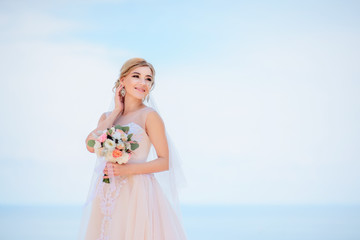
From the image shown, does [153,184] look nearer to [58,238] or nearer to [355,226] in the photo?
[58,238]

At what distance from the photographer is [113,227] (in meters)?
3.40

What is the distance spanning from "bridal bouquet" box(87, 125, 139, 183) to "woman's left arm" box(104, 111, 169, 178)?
7 cm

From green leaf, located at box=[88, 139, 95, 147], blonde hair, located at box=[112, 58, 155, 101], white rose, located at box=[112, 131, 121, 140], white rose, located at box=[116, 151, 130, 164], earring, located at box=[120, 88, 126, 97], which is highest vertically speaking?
blonde hair, located at box=[112, 58, 155, 101]

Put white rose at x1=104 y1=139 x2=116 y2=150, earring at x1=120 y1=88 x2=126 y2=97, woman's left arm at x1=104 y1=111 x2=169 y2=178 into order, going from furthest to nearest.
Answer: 1. earring at x1=120 y1=88 x2=126 y2=97
2. woman's left arm at x1=104 y1=111 x2=169 y2=178
3. white rose at x1=104 y1=139 x2=116 y2=150

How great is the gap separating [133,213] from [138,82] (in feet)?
3.33

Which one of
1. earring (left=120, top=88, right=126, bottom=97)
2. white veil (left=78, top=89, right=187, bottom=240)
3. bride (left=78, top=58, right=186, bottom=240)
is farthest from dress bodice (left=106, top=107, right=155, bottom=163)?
earring (left=120, top=88, right=126, bottom=97)

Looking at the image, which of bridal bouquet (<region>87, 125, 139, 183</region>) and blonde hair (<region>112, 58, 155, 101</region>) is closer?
bridal bouquet (<region>87, 125, 139, 183</region>)

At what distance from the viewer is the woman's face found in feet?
12.7

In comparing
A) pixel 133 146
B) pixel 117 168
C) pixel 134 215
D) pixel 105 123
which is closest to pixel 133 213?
pixel 134 215

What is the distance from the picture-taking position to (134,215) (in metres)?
3.43

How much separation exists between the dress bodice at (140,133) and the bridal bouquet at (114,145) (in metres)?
0.19

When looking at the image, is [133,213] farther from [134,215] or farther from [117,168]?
[117,168]

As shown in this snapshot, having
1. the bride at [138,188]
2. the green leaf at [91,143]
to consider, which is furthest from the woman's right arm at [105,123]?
the green leaf at [91,143]

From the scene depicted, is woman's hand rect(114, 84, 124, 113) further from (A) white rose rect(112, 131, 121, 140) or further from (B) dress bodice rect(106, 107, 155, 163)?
(A) white rose rect(112, 131, 121, 140)
